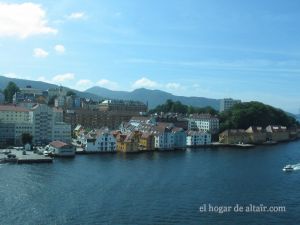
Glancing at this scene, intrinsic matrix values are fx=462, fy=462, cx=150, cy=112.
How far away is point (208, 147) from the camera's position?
34.9 m

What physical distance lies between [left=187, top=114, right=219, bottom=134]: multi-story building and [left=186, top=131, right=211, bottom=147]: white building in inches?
247

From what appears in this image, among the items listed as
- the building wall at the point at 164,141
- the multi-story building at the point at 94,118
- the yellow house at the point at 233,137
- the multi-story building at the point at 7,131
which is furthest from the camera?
the multi-story building at the point at 94,118

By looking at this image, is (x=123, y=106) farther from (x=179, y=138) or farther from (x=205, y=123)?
(x=179, y=138)

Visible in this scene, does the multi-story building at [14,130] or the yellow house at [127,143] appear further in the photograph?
the multi-story building at [14,130]

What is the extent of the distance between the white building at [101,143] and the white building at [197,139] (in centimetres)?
758

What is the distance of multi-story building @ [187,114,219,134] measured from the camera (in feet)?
142

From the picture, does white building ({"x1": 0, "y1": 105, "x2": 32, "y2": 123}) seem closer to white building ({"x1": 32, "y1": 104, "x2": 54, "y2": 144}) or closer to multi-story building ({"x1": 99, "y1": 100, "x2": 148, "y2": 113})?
white building ({"x1": 32, "y1": 104, "x2": 54, "y2": 144})

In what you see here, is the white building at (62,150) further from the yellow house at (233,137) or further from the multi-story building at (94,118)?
the yellow house at (233,137)

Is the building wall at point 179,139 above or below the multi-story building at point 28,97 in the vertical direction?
below

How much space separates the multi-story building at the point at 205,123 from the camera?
4341 cm

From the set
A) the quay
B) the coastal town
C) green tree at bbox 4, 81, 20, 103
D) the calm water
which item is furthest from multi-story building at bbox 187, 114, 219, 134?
green tree at bbox 4, 81, 20, 103

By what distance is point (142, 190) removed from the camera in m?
16.8

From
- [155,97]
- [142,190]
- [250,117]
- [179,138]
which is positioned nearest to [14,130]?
[179,138]

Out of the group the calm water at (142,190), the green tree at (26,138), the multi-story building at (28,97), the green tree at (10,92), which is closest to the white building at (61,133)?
the green tree at (26,138)
